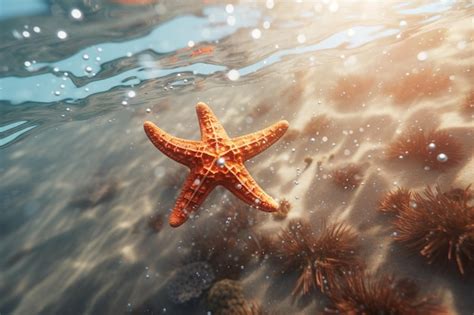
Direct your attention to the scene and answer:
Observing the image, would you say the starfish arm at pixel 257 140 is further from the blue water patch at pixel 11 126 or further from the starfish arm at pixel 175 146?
the blue water patch at pixel 11 126

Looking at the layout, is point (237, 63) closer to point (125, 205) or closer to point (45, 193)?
point (125, 205)

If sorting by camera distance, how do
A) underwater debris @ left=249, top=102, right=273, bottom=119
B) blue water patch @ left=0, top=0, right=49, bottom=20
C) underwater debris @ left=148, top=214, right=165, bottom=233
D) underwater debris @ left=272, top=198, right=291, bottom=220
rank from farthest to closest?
underwater debris @ left=249, top=102, right=273, bottom=119 < underwater debris @ left=148, top=214, right=165, bottom=233 < underwater debris @ left=272, top=198, right=291, bottom=220 < blue water patch @ left=0, top=0, right=49, bottom=20

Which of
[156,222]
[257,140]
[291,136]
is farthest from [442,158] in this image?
[156,222]

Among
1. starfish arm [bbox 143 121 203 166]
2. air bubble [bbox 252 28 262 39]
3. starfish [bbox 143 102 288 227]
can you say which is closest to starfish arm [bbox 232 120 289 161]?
starfish [bbox 143 102 288 227]

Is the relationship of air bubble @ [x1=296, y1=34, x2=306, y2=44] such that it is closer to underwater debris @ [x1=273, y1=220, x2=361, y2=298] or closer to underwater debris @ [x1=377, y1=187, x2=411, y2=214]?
underwater debris @ [x1=377, y1=187, x2=411, y2=214]

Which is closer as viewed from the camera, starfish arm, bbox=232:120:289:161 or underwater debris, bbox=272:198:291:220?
starfish arm, bbox=232:120:289:161

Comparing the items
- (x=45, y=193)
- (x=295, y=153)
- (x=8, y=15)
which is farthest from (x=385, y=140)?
(x=45, y=193)
